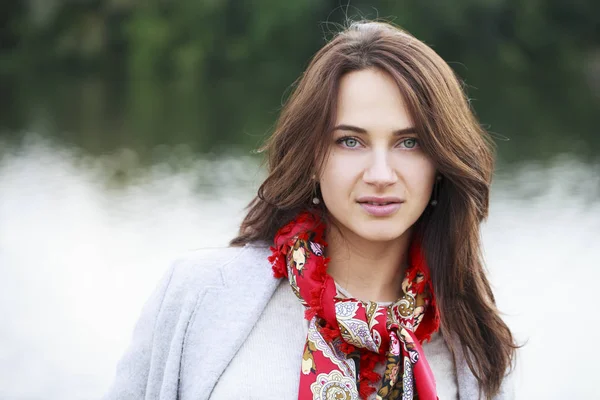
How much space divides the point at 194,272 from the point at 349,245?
0.41 m

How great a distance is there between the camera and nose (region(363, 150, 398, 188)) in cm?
230

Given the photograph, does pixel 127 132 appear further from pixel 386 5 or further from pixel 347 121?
pixel 347 121

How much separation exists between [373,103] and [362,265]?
442 millimetres

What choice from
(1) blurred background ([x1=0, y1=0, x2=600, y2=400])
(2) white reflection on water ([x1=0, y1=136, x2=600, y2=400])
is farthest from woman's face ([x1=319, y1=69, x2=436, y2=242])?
(2) white reflection on water ([x1=0, y1=136, x2=600, y2=400])

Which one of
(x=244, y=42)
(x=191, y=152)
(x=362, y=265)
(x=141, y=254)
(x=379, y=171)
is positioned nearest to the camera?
(x=379, y=171)

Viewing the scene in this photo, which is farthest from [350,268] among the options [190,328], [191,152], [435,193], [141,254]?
[191,152]

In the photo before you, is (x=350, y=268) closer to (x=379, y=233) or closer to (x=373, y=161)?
(x=379, y=233)

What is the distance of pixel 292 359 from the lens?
7.82 ft

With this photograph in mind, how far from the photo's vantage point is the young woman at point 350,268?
7.66 feet

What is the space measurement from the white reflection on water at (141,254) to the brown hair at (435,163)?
171 inches

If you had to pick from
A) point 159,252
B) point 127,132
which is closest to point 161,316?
point 159,252

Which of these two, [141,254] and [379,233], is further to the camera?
[141,254]

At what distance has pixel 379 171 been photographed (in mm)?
2301

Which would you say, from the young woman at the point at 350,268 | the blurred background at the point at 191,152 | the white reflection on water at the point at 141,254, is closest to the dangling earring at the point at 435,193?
the young woman at the point at 350,268
